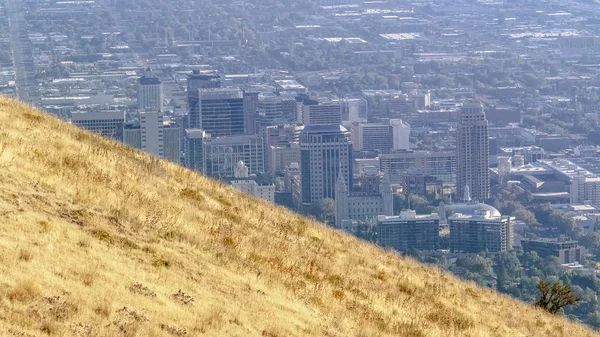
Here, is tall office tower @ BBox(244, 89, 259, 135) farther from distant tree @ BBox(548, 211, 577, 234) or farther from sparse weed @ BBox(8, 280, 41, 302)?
sparse weed @ BBox(8, 280, 41, 302)

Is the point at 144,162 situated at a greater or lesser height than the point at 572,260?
greater

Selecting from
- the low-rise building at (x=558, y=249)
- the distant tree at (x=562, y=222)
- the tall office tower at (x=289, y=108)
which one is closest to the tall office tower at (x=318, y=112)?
the tall office tower at (x=289, y=108)

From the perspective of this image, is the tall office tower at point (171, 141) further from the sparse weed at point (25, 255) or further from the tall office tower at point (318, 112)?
the sparse weed at point (25, 255)

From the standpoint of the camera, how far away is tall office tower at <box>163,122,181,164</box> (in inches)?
2290

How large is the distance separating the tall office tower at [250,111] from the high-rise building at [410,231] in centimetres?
2704

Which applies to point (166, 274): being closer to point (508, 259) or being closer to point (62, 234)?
point (62, 234)

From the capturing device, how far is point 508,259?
40312 millimetres

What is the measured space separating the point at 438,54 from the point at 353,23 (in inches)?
504

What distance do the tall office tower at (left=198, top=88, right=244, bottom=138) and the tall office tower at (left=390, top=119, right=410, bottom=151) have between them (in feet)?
29.3

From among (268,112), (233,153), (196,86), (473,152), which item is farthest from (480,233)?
(196,86)

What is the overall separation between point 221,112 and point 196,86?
5125 mm

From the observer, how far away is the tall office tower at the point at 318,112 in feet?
259

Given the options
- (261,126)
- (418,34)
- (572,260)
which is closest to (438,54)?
(418,34)

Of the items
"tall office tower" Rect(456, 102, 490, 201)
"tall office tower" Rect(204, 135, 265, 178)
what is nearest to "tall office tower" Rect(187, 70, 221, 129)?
"tall office tower" Rect(204, 135, 265, 178)
